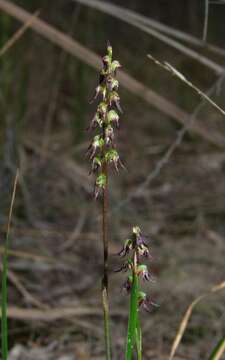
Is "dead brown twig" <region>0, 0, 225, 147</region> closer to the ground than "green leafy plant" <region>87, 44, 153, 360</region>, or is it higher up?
higher up

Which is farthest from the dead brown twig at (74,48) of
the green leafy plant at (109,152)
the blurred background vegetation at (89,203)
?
the green leafy plant at (109,152)

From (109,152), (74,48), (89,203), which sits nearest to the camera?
(109,152)

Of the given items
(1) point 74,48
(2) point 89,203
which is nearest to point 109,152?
(1) point 74,48

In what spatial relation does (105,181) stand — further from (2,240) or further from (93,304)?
(2,240)

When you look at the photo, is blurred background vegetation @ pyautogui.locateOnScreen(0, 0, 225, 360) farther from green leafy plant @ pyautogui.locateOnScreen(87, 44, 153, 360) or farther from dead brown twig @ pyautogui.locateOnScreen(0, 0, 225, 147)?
green leafy plant @ pyautogui.locateOnScreen(87, 44, 153, 360)

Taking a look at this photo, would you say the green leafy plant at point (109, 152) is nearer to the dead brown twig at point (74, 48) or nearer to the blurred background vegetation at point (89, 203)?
the blurred background vegetation at point (89, 203)

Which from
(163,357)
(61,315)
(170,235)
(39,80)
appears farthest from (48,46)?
(163,357)

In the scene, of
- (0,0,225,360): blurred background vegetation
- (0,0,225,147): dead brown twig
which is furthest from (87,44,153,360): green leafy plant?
(0,0,225,147): dead brown twig

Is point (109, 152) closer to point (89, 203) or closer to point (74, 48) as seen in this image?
point (74, 48)
